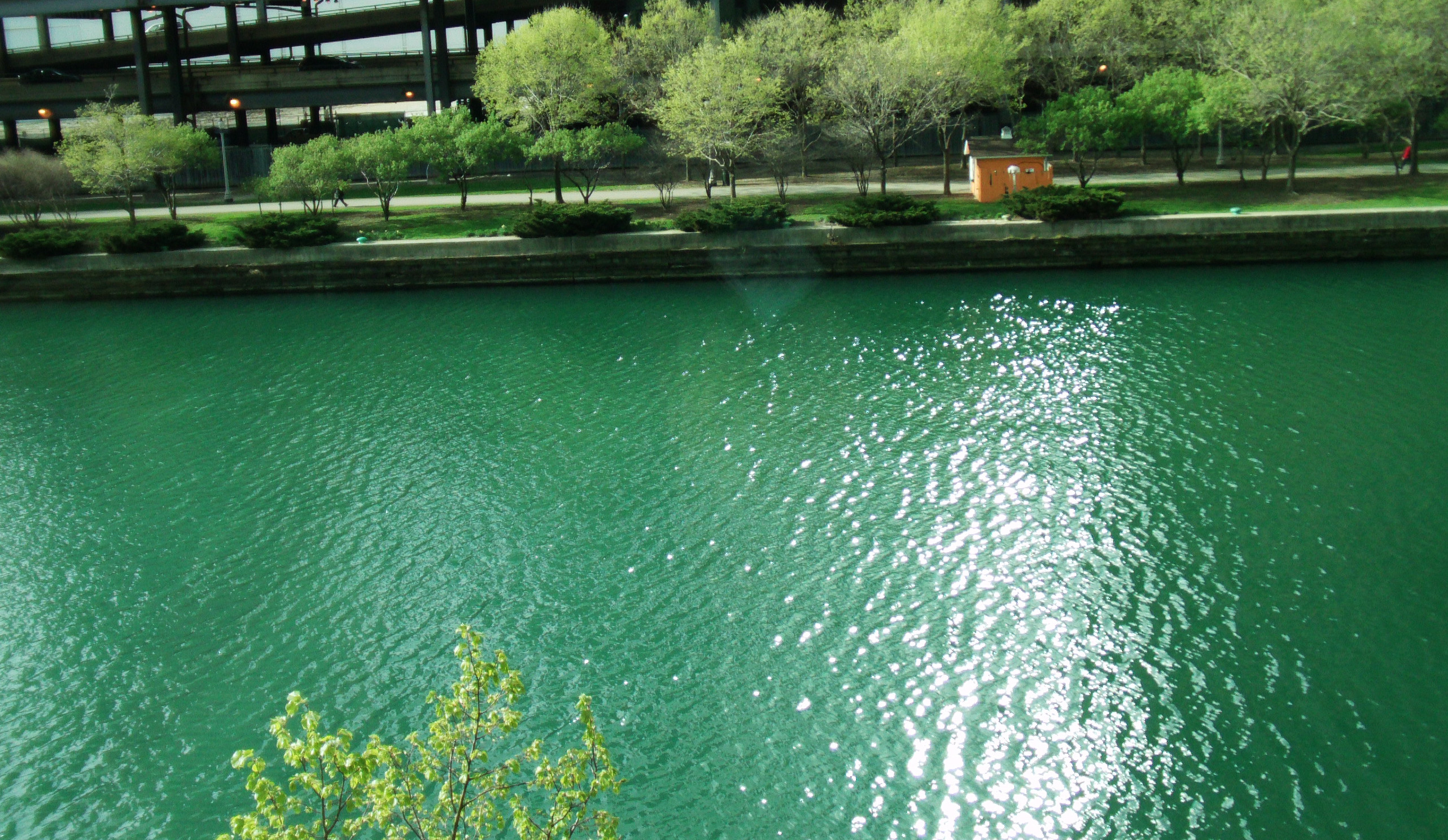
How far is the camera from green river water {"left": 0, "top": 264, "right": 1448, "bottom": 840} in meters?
11.0

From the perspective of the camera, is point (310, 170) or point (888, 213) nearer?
point (888, 213)

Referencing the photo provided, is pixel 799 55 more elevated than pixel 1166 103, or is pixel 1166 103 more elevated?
pixel 799 55

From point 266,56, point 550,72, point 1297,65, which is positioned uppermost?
point 266,56

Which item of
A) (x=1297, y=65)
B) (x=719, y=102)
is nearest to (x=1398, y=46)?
(x=1297, y=65)

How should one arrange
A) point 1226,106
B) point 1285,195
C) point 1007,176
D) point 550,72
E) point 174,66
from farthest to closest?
1. point 174,66
2. point 550,72
3. point 1007,176
4. point 1226,106
5. point 1285,195

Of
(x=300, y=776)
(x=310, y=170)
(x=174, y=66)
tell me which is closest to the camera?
(x=300, y=776)

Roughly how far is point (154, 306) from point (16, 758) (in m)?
29.2

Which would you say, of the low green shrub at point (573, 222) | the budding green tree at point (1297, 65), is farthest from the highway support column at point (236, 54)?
the budding green tree at point (1297, 65)

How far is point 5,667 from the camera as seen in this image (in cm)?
1391

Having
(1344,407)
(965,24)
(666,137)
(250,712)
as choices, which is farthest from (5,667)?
(666,137)

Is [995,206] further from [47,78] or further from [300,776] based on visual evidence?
[47,78]

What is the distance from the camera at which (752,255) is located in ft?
120

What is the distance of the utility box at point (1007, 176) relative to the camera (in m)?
40.2

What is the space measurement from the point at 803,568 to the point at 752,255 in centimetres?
2248
